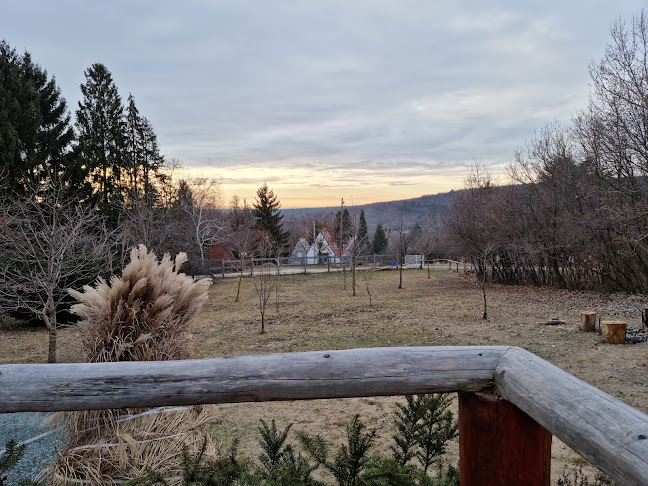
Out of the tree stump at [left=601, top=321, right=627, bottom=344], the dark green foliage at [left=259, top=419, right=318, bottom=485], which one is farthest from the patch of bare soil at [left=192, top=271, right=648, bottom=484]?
the dark green foliage at [left=259, top=419, right=318, bottom=485]

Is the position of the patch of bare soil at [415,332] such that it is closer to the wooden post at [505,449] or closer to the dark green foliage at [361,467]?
the dark green foliage at [361,467]

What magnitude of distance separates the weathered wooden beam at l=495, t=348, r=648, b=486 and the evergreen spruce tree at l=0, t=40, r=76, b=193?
617 inches

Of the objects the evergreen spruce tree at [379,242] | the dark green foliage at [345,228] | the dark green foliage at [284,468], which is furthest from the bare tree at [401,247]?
the evergreen spruce tree at [379,242]

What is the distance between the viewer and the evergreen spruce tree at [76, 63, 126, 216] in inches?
845

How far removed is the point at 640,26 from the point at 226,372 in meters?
14.5

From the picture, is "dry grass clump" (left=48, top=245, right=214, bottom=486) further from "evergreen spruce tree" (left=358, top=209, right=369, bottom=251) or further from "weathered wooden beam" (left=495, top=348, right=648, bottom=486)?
"evergreen spruce tree" (left=358, top=209, right=369, bottom=251)

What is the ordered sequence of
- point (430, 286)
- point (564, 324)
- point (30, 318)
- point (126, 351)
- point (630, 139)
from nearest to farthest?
point (126, 351), point (564, 324), point (30, 318), point (630, 139), point (430, 286)

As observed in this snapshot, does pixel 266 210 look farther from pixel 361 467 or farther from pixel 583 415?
pixel 583 415

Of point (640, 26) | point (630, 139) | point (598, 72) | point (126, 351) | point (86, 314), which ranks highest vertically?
point (640, 26)

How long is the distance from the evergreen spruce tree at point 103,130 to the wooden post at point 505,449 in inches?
904

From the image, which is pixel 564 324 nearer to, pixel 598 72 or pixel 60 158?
pixel 598 72

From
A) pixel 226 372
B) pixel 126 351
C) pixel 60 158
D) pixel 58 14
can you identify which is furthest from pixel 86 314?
pixel 60 158

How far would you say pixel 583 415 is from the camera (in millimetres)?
820

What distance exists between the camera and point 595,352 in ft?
23.8
